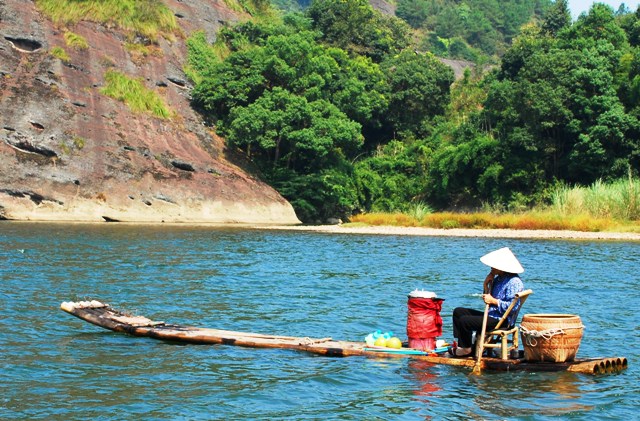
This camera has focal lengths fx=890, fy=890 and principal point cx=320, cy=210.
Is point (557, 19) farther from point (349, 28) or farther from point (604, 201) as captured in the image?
point (604, 201)

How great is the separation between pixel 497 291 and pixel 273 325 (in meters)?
5.39

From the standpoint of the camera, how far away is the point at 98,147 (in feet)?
152

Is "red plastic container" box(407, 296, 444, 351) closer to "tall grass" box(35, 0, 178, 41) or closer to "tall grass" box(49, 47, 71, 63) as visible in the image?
"tall grass" box(49, 47, 71, 63)

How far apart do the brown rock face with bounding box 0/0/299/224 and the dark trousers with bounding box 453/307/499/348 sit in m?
33.0

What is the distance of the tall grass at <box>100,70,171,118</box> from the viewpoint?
4975 cm

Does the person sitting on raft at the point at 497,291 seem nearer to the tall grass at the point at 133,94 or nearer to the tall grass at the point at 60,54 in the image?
the tall grass at the point at 133,94

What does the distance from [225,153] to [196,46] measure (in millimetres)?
8718

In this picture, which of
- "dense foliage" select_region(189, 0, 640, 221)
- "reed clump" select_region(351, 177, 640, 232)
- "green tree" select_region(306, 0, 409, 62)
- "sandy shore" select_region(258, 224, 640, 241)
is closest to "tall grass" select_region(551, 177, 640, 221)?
"reed clump" select_region(351, 177, 640, 232)

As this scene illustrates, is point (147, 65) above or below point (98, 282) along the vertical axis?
above

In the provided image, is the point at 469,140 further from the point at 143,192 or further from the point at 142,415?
the point at 142,415

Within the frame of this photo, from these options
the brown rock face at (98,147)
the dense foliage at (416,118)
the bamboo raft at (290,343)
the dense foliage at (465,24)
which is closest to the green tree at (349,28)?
the dense foliage at (416,118)

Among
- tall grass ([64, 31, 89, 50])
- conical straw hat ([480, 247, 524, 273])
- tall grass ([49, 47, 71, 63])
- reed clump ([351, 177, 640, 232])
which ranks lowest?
conical straw hat ([480, 247, 524, 273])

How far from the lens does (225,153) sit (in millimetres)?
51094

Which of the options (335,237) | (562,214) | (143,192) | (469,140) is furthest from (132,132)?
(562,214)
